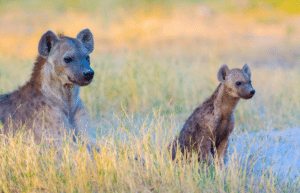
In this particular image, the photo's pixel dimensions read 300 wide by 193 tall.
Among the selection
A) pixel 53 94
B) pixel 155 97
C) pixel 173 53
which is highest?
pixel 173 53

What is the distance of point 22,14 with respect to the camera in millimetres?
24125

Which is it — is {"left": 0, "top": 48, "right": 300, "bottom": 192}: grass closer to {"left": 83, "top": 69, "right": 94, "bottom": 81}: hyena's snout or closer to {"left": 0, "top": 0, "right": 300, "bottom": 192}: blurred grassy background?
{"left": 0, "top": 0, "right": 300, "bottom": 192}: blurred grassy background

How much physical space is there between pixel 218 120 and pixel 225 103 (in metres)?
0.21

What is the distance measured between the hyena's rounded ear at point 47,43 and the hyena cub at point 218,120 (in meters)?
1.77

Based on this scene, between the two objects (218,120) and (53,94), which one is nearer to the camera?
(218,120)

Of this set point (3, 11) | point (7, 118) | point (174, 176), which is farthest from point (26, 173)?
point (3, 11)

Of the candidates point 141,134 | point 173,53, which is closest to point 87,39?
point 141,134

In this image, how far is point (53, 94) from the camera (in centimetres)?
425

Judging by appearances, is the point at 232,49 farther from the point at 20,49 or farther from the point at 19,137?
the point at 19,137

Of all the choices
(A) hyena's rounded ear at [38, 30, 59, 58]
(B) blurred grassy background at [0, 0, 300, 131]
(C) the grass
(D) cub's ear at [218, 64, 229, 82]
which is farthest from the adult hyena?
(D) cub's ear at [218, 64, 229, 82]

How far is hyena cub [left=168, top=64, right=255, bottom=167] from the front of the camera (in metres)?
4.01

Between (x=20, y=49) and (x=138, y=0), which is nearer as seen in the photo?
(x=20, y=49)

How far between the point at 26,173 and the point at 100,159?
0.69 metres

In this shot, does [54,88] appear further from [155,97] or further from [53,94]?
[155,97]
